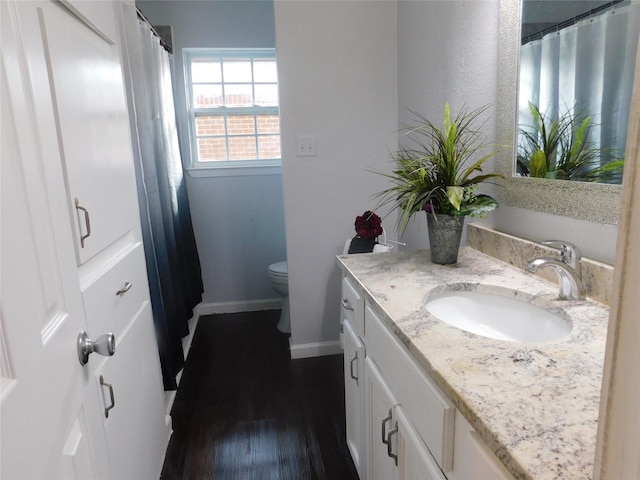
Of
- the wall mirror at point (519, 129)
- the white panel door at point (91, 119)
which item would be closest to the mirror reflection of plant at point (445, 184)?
the wall mirror at point (519, 129)

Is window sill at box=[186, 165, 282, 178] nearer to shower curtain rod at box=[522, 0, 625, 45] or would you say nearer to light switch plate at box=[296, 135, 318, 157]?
light switch plate at box=[296, 135, 318, 157]

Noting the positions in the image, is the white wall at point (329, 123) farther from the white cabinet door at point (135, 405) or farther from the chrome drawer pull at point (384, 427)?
the chrome drawer pull at point (384, 427)

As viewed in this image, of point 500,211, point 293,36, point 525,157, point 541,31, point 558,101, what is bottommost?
point 500,211

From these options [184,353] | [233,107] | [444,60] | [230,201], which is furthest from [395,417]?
[233,107]

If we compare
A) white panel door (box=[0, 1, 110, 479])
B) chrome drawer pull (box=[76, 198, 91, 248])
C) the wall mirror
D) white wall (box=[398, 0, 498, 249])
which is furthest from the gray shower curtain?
the wall mirror

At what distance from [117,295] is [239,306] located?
2.13 metres

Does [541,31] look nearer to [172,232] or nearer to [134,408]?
[134,408]

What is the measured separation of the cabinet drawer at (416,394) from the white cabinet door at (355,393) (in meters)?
0.21

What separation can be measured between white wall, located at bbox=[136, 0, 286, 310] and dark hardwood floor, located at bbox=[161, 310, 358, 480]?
527 millimetres

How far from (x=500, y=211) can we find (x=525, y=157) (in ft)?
0.72

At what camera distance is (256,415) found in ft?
6.84

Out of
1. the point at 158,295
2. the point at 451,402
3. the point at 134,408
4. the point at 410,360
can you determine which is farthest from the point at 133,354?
the point at 451,402

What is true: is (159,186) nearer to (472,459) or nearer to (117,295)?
(117,295)

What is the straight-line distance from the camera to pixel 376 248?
1.89m
